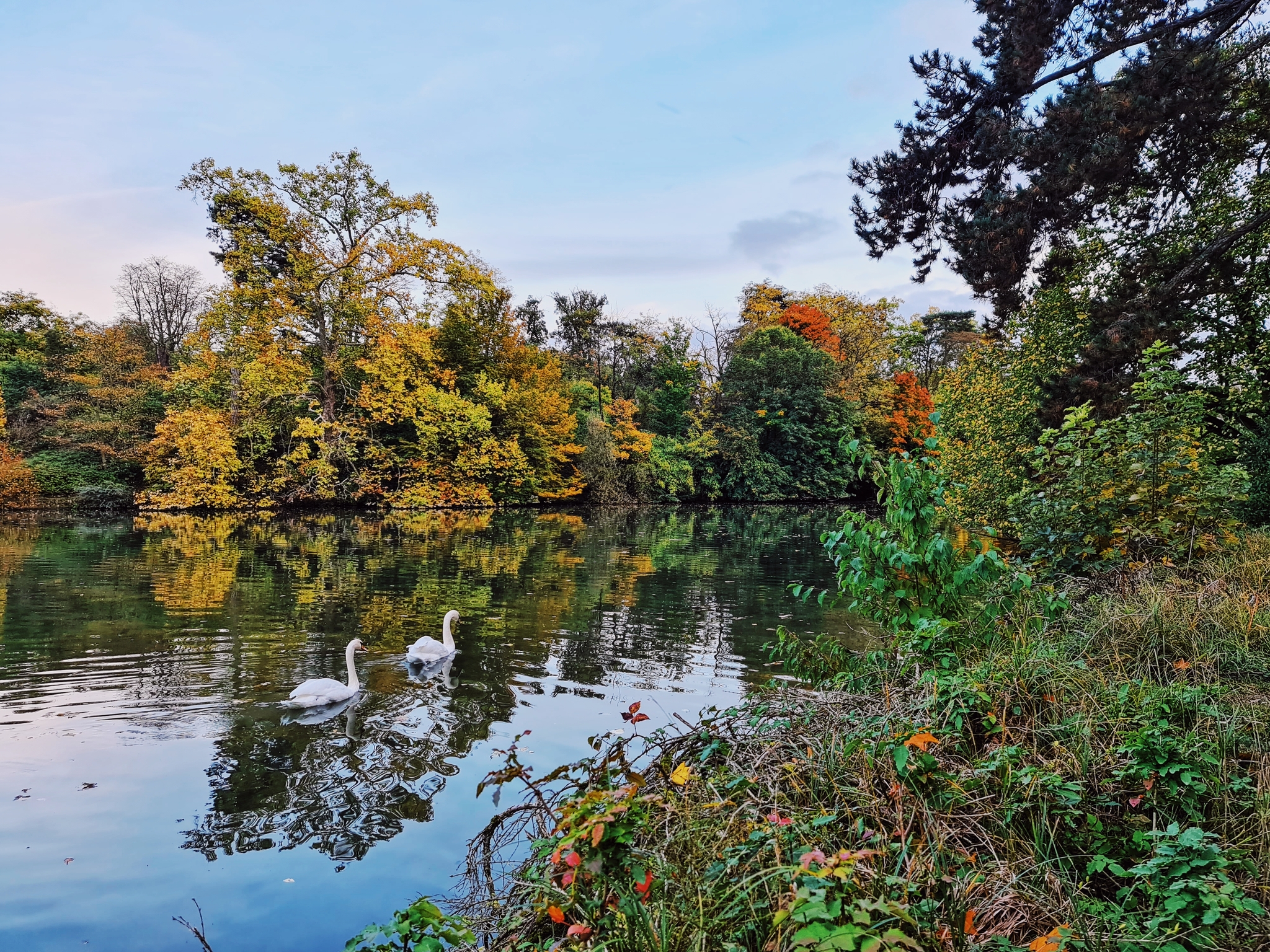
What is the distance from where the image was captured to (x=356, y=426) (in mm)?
27797

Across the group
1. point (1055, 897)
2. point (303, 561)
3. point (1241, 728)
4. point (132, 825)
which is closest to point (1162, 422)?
point (1241, 728)

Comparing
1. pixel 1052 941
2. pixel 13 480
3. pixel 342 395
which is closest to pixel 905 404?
pixel 342 395

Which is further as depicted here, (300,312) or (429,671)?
(300,312)

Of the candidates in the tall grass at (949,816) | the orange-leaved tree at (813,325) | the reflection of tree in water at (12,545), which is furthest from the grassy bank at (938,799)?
the orange-leaved tree at (813,325)

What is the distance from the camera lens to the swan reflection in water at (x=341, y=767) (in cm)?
438

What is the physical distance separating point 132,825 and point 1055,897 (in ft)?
16.6

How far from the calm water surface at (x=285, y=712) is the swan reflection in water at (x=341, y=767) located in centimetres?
2

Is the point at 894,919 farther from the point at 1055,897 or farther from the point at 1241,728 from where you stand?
the point at 1241,728

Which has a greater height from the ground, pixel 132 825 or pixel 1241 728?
pixel 1241 728

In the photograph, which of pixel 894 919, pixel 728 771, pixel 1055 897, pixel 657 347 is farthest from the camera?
pixel 657 347

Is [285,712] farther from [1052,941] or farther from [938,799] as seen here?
[1052,941]

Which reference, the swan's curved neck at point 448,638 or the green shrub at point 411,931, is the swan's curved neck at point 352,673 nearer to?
the swan's curved neck at point 448,638

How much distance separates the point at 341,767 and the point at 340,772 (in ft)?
0.31

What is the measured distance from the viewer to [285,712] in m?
6.34
